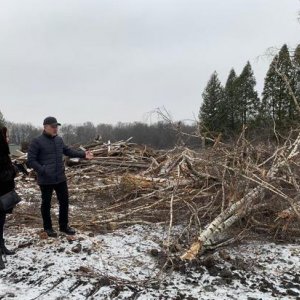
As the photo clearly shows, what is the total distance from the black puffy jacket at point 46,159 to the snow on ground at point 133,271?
822 mm

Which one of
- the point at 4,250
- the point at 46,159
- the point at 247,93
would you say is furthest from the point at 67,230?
the point at 247,93

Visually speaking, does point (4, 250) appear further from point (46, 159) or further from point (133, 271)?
point (133, 271)

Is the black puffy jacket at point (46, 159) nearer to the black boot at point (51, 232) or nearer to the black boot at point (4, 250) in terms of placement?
the black boot at point (51, 232)

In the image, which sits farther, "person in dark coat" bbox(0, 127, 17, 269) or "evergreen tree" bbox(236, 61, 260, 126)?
"evergreen tree" bbox(236, 61, 260, 126)

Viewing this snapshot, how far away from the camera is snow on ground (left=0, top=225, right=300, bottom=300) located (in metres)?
4.29

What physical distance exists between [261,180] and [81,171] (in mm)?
7095

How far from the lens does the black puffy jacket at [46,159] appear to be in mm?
5527

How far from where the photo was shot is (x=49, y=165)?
220 inches

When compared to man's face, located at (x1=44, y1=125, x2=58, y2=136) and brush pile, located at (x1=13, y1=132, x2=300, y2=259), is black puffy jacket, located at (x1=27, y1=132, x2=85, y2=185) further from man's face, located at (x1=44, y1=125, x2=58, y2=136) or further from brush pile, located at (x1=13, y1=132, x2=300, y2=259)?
brush pile, located at (x1=13, y1=132, x2=300, y2=259)


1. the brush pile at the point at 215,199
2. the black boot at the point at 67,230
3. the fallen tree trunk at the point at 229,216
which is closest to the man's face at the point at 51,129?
the black boot at the point at 67,230

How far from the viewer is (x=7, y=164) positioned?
16.8ft

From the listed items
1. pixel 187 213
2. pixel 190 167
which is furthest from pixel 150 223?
pixel 190 167

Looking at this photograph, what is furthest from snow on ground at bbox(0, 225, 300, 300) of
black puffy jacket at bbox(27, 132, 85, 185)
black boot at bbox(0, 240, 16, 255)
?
black puffy jacket at bbox(27, 132, 85, 185)

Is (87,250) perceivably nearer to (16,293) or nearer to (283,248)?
(16,293)
